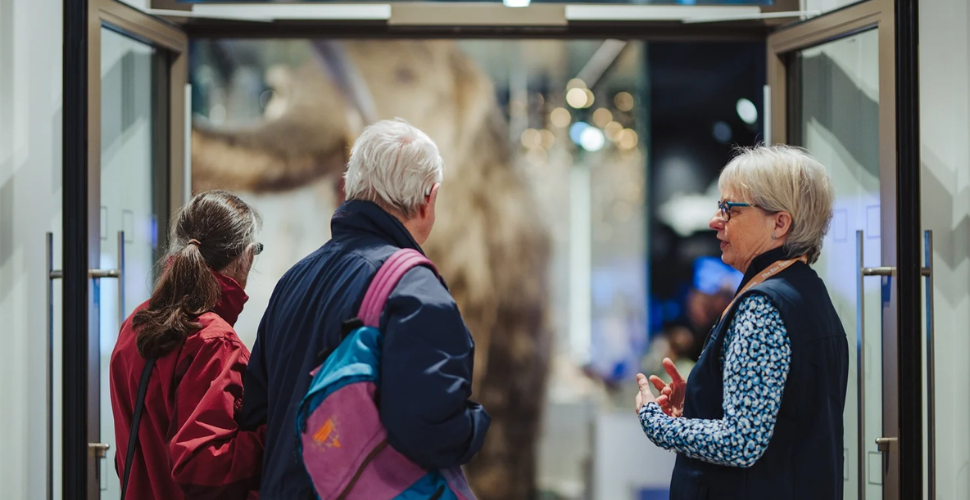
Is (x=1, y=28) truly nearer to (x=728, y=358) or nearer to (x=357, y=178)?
(x=357, y=178)

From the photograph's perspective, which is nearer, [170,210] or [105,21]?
[105,21]

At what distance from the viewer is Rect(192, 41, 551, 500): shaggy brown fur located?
5004mm

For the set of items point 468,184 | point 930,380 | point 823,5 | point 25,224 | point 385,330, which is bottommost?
point 930,380

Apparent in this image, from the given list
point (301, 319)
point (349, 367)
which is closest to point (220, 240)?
point (301, 319)

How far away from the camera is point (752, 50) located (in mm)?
6957

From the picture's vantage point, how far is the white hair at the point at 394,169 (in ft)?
5.59

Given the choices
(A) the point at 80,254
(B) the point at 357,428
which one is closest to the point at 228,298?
(B) the point at 357,428

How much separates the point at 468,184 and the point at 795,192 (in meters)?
3.74

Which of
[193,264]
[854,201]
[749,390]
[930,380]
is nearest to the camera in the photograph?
[749,390]

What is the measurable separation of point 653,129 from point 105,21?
5.06 m

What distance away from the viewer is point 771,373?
5.46ft

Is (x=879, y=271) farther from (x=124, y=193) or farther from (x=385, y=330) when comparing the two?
(x=124, y=193)

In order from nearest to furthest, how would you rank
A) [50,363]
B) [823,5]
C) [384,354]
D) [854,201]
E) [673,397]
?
[384,354], [673,397], [50,363], [854,201], [823,5]

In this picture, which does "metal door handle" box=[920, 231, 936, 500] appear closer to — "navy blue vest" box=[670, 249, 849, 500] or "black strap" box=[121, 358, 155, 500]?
"navy blue vest" box=[670, 249, 849, 500]
